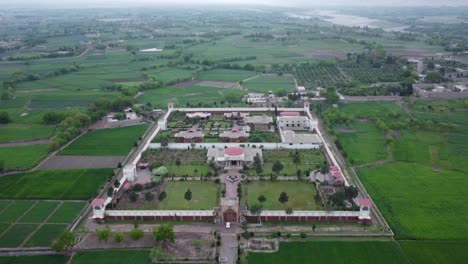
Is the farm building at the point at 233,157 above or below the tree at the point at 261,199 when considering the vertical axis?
above

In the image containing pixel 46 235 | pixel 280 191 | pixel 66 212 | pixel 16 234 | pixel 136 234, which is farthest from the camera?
pixel 280 191

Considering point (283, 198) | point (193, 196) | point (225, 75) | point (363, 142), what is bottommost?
point (193, 196)

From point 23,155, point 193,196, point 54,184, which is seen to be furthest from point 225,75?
point 54,184

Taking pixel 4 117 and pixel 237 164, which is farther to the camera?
pixel 4 117

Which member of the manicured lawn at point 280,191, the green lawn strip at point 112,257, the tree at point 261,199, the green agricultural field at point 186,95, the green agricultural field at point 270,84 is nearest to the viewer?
the green lawn strip at point 112,257

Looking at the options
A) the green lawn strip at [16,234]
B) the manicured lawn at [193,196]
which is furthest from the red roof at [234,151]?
the green lawn strip at [16,234]

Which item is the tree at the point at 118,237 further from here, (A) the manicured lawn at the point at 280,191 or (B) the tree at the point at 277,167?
(B) the tree at the point at 277,167

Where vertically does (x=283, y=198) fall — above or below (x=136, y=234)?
above

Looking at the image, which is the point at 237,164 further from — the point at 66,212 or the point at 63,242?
the point at 63,242
